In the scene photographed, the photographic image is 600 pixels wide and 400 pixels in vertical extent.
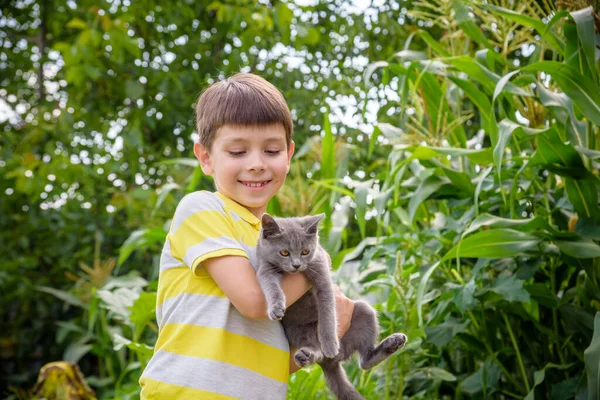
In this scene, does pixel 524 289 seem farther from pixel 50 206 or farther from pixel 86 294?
pixel 50 206

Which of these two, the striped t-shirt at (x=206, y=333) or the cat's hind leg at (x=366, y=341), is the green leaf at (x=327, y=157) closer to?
the cat's hind leg at (x=366, y=341)

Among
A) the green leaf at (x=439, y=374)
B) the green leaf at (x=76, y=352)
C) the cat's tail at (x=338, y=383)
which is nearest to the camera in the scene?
the cat's tail at (x=338, y=383)

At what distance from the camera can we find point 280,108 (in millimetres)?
1540

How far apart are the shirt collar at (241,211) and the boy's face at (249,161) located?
0.01 m

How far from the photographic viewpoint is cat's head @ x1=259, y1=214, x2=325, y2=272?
1408mm

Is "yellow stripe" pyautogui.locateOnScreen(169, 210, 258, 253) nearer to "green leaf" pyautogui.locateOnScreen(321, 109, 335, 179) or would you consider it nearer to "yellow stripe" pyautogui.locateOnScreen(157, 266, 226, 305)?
"yellow stripe" pyautogui.locateOnScreen(157, 266, 226, 305)

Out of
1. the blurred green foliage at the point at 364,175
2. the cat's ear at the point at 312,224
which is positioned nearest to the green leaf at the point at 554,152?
the blurred green foliage at the point at 364,175

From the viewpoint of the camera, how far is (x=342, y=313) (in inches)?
63.2

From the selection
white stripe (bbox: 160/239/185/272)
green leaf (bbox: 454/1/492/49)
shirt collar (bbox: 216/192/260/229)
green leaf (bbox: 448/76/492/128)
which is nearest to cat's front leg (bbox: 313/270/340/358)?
shirt collar (bbox: 216/192/260/229)

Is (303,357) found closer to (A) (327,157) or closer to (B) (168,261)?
(B) (168,261)

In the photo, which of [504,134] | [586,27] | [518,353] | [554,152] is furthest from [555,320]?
[586,27]

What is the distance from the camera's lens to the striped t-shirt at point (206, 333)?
137 centimetres

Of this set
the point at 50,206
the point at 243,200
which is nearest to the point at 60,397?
the point at 50,206

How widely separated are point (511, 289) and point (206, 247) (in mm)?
1103
